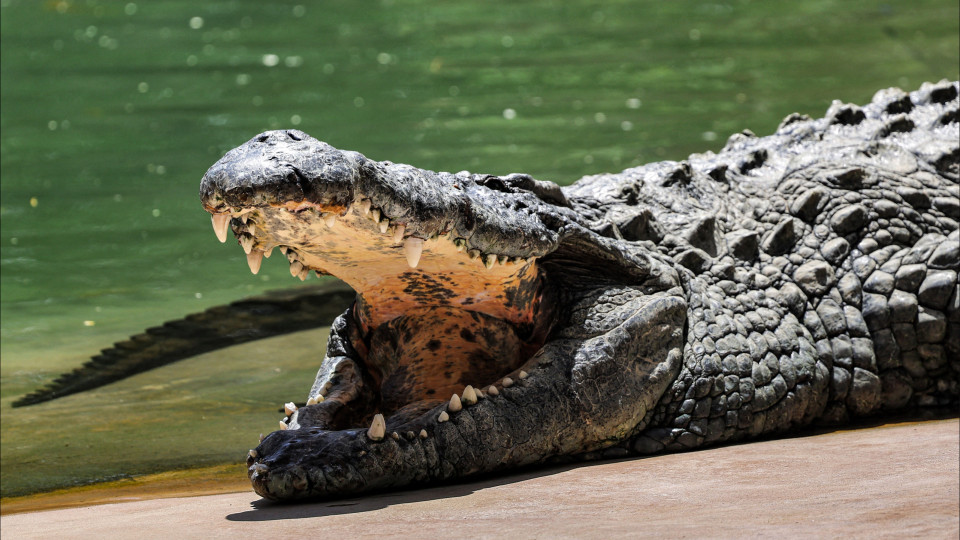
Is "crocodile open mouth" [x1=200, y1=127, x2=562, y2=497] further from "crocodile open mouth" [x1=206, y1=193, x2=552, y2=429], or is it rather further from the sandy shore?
the sandy shore

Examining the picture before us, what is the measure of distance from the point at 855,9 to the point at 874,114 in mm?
10432

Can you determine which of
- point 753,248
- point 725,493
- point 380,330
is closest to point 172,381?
point 380,330

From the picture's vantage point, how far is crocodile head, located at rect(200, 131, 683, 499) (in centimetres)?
297

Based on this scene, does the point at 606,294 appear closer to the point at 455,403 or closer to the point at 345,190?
the point at 455,403

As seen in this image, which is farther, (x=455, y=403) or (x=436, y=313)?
(x=436, y=313)

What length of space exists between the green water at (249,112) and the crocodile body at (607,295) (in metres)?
0.99

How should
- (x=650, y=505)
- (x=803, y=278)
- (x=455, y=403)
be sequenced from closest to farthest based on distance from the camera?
(x=650, y=505), (x=455, y=403), (x=803, y=278)

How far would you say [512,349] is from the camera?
3775 mm

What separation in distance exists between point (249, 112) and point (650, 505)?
8.48 m

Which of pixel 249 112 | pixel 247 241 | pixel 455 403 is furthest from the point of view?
pixel 249 112

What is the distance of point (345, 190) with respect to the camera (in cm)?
289

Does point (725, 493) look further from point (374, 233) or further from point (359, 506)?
point (374, 233)

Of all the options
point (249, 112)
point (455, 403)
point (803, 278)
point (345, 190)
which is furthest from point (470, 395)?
point (249, 112)

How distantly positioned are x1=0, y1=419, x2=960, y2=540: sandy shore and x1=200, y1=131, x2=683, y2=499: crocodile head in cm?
11
